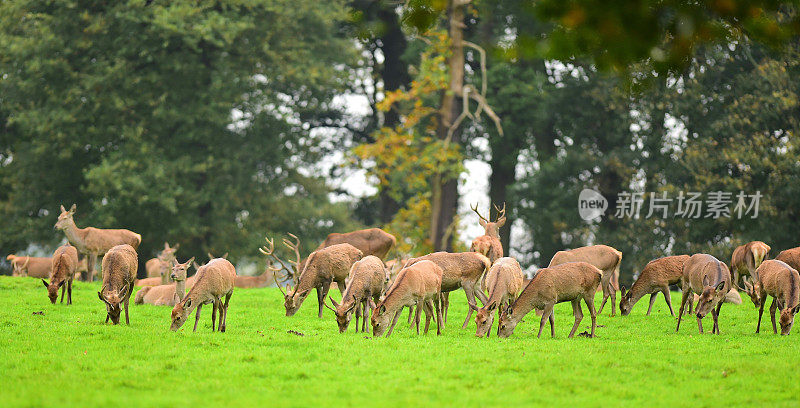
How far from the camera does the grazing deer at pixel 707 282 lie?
1647 cm

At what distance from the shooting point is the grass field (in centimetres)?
1073

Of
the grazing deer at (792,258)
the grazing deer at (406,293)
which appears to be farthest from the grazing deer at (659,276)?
the grazing deer at (406,293)

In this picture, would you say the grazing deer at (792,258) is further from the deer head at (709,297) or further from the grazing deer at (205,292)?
the grazing deer at (205,292)

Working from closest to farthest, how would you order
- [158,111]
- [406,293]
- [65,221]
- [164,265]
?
[406,293] → [65,221] → [164,265] → [158,111]

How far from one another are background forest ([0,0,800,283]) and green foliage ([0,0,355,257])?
8 centimetres

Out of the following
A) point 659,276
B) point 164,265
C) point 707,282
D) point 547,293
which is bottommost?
point 547,293

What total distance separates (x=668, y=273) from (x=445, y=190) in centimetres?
1636

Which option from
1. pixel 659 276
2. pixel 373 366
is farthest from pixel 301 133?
pixel 373 366

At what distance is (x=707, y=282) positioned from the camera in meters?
16.9

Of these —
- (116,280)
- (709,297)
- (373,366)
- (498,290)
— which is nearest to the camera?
(373,366)

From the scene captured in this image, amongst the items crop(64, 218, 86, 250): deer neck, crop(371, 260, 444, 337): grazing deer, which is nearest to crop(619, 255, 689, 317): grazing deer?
crop(371, 260, 444, 337): grazing deer

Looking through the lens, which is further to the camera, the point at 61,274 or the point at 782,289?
the point at 61,274

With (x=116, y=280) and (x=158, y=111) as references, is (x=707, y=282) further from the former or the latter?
(x=158, y=111)

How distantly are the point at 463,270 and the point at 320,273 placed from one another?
292cm
